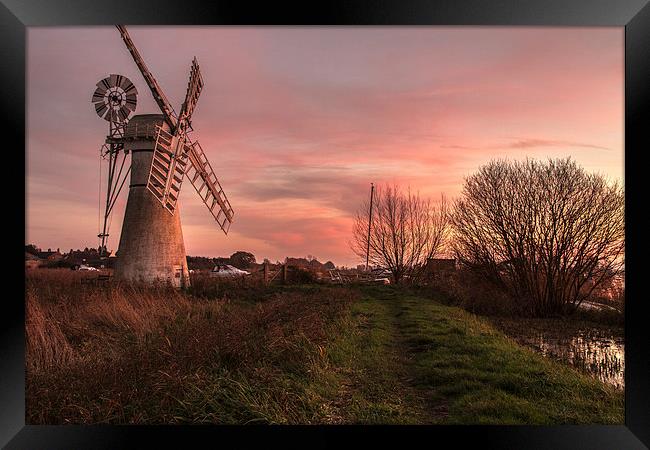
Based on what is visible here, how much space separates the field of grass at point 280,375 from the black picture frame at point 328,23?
1.48 ft

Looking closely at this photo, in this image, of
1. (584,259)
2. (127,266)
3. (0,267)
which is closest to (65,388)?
(0,267)

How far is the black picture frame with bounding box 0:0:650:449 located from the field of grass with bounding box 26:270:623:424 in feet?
1.48

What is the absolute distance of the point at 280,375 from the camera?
4.91 m

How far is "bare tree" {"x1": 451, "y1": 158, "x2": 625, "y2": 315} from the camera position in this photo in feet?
35.5

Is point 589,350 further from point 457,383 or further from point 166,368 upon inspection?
point 166,368

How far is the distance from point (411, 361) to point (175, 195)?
9869 mm

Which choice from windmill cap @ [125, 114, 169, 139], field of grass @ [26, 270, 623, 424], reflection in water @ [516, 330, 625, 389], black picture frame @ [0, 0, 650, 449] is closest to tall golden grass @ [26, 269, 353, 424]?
field of grass @ [26, 270, 623, 424]

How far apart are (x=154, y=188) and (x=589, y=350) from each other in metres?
11.5

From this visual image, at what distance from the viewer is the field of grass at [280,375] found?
4.21 m

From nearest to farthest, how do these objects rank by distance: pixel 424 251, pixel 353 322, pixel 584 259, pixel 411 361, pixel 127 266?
pixel 411 361
pixel 353 322
pixel 584 259
pixel 127 266
pixel 424 251

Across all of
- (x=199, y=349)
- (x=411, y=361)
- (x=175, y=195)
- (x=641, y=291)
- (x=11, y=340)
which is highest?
(x=175, y=195)

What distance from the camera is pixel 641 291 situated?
3.48m

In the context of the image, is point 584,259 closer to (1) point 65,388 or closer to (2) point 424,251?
(2) point 424,251

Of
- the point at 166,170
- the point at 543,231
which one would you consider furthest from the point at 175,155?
the point at 543,231
